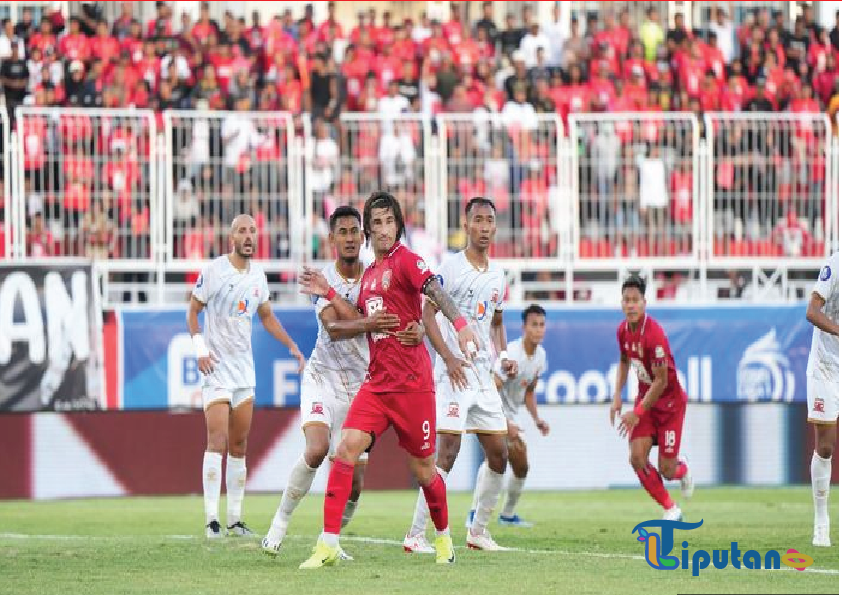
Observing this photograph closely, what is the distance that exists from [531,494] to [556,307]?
9.74ft

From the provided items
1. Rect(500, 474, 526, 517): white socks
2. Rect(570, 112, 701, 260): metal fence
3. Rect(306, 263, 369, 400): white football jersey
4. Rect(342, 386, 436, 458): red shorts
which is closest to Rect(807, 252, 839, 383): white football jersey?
Rect(500, 474, 526, 517): white socks

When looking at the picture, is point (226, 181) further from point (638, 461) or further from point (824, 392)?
point (824, 392)

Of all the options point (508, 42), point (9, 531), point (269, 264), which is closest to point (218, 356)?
point (9, 531)

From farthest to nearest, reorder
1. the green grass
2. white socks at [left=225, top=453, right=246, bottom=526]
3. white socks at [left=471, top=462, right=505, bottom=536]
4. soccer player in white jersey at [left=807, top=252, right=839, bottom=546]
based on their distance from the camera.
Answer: white socks at [left=225, top=453, right=246, bottom=526] → soccer player in white jersey at [left=807, top=252, right=839, bottom=546] → white socks at [left=471, top=462, right=505, bottom=536] → the green grass

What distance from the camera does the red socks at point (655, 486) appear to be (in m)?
15.6

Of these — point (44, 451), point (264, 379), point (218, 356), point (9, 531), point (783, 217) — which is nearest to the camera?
point (218, 356)

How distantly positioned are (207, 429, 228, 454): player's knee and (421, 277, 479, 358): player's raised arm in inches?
157

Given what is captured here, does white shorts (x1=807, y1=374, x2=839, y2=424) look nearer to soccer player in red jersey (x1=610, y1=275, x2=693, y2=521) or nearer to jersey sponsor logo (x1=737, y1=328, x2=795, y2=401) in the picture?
soccer player in red jersey (x1=610, y1=275, x2=693, y2=521)

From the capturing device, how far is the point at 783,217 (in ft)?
80.2

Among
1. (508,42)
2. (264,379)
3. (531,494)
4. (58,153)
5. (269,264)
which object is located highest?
(508,42)

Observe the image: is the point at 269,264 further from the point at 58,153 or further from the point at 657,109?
the point at 657,109

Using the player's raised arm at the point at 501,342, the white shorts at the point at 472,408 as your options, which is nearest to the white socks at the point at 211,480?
the white shorts at the point at 472,408

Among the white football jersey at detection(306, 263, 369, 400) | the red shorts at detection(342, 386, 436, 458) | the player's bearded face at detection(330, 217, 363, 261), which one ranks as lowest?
the red shorts at detection(342, 386, 436, 458)

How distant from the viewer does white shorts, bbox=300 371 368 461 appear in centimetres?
1239
